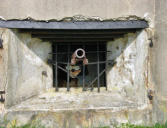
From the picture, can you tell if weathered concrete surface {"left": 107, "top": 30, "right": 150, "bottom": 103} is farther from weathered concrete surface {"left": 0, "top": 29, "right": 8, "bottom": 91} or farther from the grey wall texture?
weathered concrete surface {"left": 0, "top": 29, "right": 8, "bottom": 91}

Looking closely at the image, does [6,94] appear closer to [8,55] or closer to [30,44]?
[8,55]

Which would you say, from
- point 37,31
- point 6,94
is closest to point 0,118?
point 6,94

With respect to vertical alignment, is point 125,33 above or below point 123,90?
above

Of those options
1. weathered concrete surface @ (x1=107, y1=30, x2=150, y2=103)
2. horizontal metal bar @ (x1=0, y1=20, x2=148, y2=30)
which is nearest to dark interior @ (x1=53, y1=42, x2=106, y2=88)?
weathered concrete surface @ (x1=107, y1=30, x2=150, y2=103)

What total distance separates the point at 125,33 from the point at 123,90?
70cm

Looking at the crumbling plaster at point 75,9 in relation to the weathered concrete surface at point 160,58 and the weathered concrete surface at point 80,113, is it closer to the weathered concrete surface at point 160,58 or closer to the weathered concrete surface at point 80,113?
the weathered concrete surface at point 160,58

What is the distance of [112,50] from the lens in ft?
6.93

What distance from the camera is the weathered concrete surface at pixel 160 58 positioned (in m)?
1.55

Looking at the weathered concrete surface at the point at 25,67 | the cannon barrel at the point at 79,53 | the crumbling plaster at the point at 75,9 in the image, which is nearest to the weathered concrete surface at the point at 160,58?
the crumbling plaster at the point at 75,9

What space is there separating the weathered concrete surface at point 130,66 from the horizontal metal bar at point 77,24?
5.5 inches

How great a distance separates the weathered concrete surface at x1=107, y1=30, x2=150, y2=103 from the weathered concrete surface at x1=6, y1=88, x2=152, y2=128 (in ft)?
0.58

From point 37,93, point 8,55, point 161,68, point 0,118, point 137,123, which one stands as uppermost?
point 8,55

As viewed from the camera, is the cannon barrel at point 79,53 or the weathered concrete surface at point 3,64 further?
the cannon barrel at point 79,53

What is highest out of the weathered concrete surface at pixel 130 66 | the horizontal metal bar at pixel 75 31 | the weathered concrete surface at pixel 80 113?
the horizontal metal bar at pixel 75 31
